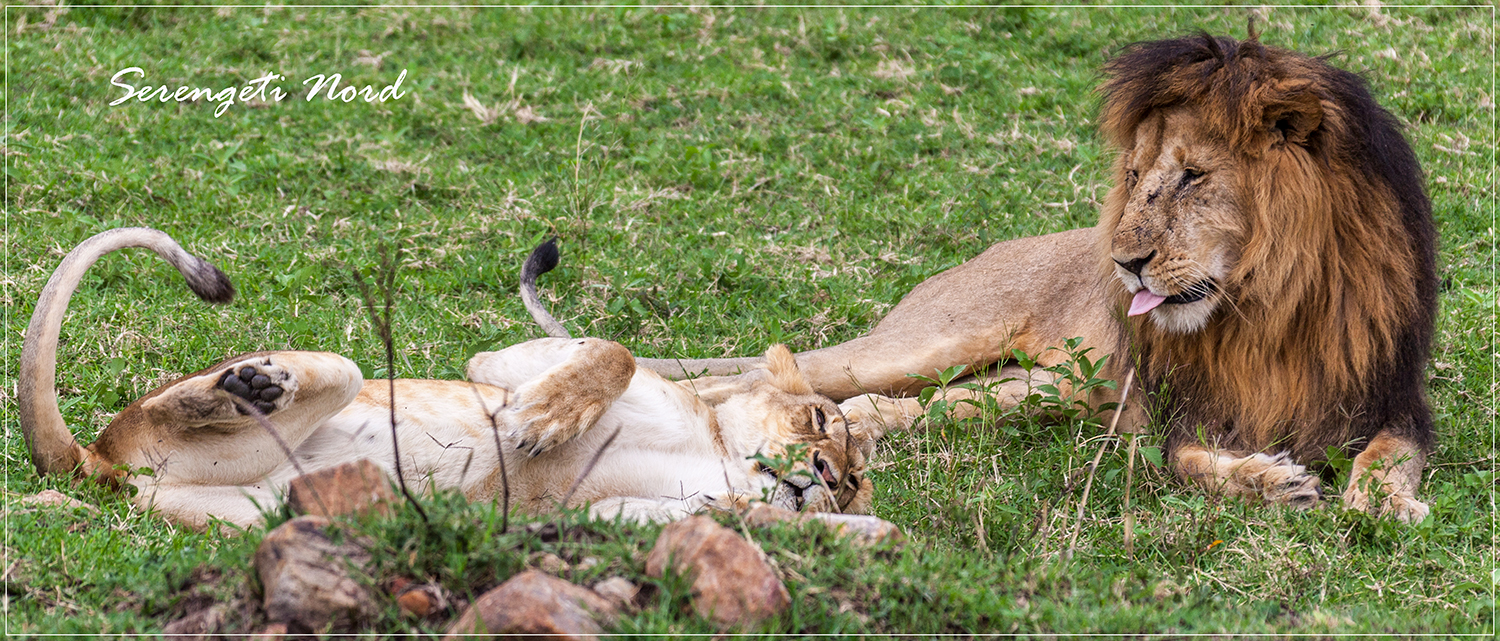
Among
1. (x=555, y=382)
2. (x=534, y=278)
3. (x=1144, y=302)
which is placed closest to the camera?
(x=555, y=382)

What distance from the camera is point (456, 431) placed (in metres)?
3.96

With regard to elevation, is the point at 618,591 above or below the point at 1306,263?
below

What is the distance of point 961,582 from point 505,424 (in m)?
1.59

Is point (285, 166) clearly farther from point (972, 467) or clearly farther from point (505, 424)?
point (972, 467)

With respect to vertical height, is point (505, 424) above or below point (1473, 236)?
above

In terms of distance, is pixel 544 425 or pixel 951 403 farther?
pixel 951 403

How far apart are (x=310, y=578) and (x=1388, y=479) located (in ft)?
11.1

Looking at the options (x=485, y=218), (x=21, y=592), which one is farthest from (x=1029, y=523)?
(x=485, y=218)

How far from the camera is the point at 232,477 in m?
3.67

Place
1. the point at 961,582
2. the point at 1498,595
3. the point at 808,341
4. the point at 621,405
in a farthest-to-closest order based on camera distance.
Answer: the point at 808,341 → the point at 621,405 → the point at 1498,595 → the point at 961,582

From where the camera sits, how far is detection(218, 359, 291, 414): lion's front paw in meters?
3.54

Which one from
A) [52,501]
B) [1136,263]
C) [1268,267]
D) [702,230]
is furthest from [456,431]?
[702,230]

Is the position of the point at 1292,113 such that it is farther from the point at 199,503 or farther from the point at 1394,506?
the point at 199,503

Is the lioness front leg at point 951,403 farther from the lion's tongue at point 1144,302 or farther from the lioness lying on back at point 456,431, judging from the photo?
the lion's tongue at point 1144,302
